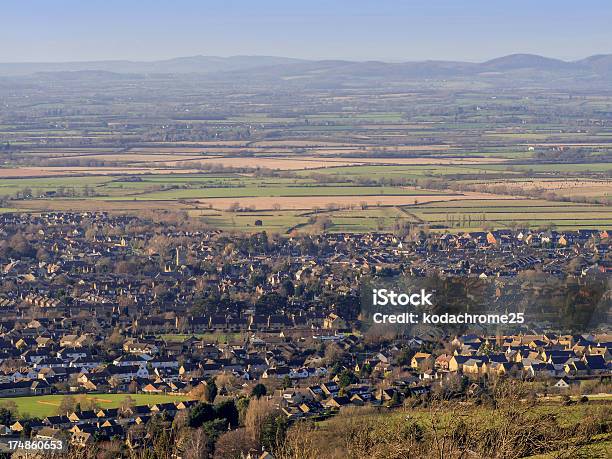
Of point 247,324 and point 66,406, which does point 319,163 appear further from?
point 66,406

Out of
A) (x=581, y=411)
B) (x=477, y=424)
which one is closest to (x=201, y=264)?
(x=581, y=411)

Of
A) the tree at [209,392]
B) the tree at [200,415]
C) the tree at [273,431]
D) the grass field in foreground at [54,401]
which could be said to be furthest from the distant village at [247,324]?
the tree at [273,431]

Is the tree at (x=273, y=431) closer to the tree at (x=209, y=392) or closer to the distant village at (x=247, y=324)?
the distant village at (x=247, y=324)

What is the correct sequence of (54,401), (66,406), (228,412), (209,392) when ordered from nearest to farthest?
(228,412) → (66,406) → (209,392) → (54,401)

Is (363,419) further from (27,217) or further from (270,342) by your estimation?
(27,217)
